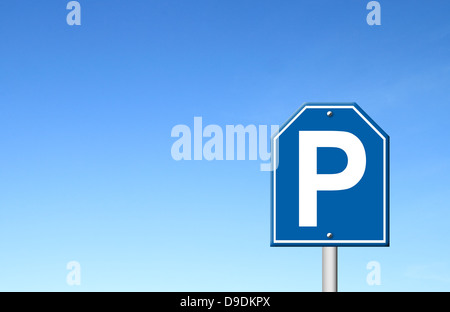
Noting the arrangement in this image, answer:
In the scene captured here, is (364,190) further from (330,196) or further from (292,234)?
(292,234)

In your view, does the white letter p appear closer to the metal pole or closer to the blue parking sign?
the blue parking sign

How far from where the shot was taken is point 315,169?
8.73 feet

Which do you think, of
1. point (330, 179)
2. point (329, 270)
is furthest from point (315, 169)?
point (329, 270)

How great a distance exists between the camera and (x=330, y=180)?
266cm

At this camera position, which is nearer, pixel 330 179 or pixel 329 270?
pixel 329 270

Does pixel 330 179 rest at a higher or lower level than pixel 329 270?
higher

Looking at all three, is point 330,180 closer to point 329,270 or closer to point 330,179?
point 330,179

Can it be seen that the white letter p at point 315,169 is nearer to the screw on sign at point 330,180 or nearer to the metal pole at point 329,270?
the screw on sign at point 330,180

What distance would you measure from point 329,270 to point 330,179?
1.43 ft

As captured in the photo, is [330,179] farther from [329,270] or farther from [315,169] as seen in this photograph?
[329,270]
